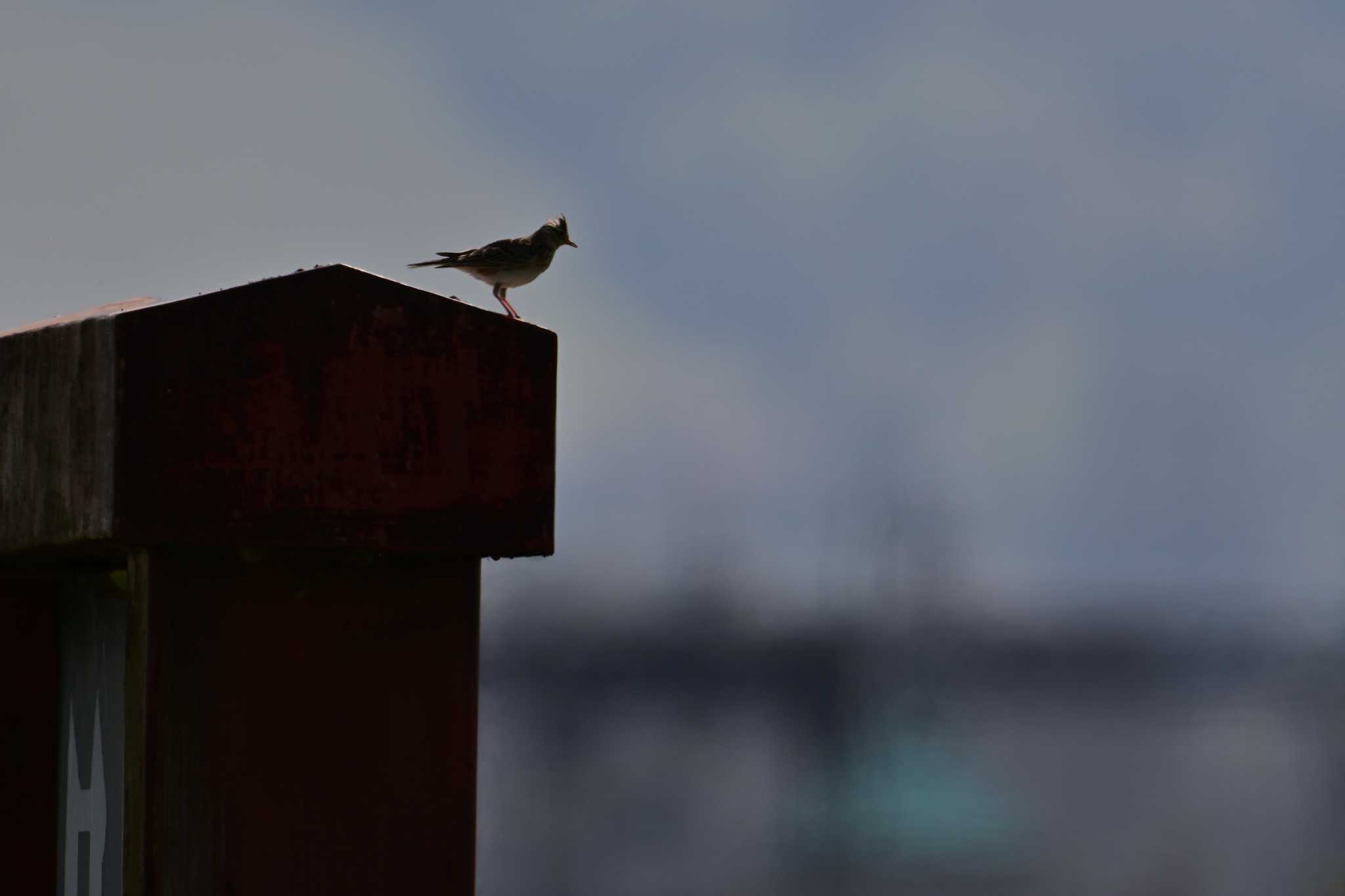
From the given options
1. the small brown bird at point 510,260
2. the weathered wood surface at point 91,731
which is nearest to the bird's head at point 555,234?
the small brown bird at point 510,260

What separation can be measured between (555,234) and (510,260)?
0.35 metres

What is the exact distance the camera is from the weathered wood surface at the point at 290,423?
8.01 ft

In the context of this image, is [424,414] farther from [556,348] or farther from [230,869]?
[230,869]

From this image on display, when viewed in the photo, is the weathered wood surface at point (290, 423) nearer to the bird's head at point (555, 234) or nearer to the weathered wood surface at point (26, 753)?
the weathered wood surface at point (26, 753)

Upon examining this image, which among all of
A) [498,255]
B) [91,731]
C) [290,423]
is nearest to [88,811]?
[91,731]

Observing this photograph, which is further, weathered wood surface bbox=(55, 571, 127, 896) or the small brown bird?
the small brown bird

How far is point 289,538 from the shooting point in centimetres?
249

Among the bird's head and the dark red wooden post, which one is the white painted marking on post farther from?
the bird's head

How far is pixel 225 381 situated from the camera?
8.18 ft

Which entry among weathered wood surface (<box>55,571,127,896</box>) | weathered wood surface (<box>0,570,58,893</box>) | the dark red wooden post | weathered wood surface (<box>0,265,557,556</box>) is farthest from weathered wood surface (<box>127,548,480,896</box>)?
weathered wood surface (<box>0,570,58,893</box>)

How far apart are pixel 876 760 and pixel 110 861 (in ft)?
165

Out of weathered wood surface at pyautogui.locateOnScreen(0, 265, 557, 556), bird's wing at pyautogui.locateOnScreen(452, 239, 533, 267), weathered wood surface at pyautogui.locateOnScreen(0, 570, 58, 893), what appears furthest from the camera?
bird's wing at pyautogui.locateOnScreen(452, 239, 533, 267)

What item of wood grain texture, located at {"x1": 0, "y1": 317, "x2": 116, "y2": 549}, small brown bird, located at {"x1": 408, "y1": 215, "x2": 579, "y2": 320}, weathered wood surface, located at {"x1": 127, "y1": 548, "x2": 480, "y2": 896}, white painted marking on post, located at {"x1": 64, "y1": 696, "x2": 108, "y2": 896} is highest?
small brown bird, located at {"x1": 408, "y1": 215, "x2": 579, "y2": 320}

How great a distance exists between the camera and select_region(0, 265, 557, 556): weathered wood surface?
244 centimetres
